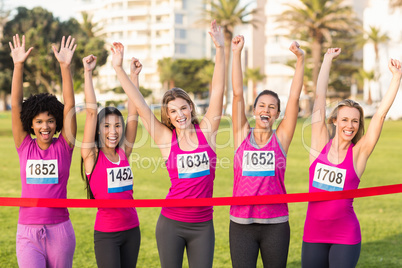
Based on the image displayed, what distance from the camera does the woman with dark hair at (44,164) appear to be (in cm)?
352

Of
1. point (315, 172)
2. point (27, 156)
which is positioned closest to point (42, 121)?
point (27, 156)

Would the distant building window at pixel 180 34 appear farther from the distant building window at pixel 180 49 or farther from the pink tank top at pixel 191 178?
the pink tank top at pixel 191 178

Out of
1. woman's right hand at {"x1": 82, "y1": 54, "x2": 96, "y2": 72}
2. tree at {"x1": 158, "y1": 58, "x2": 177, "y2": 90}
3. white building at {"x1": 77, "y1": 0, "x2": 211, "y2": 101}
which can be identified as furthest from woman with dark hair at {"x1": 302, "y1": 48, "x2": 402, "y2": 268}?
white building at {"x1": 77, "y1": 0, "x2": 211, "y2": 101}

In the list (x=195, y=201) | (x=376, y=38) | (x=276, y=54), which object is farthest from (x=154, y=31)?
(x=195, y=201)

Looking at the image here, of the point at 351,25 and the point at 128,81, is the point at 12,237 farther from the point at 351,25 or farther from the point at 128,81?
the point at 351,25

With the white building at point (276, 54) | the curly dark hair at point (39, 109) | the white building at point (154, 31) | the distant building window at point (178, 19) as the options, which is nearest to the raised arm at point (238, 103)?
the curly dark hair at point (39, 109)

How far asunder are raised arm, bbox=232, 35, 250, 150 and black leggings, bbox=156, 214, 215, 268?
2.29 ft

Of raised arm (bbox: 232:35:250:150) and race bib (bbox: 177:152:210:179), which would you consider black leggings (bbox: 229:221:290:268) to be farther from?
raised arm (bbox: 232:35:250:150)

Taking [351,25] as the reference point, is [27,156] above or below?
below

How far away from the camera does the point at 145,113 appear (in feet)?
12.2

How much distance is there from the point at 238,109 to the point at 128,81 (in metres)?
0.84

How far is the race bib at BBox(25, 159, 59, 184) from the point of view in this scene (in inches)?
A: 143

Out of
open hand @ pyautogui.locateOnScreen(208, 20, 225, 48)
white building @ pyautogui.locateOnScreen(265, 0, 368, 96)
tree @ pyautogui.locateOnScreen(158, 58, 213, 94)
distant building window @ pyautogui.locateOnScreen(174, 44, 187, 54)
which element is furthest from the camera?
distant building window @ pyautogui.locateOnScreen(174, 44, 187, 54)

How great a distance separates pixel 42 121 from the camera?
3.78 m
